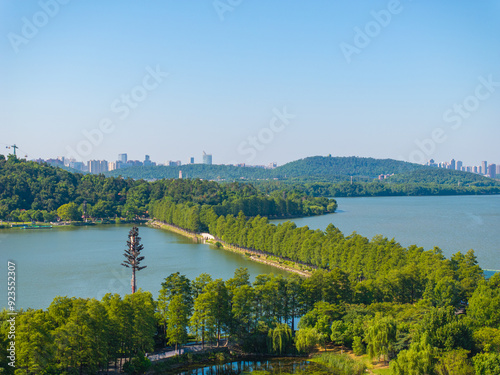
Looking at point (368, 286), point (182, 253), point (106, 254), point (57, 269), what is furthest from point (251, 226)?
point (368, 286)

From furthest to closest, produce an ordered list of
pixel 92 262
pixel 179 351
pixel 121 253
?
pixel 121 253
pixel 92 262
pixel 179 351

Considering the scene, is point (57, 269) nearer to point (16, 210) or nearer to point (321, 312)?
point (321, 312)

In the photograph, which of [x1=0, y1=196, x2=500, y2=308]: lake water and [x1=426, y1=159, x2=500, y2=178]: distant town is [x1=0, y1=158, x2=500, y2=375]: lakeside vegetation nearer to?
[x1=0, y1=196, x2=500, y2=308]: lake water

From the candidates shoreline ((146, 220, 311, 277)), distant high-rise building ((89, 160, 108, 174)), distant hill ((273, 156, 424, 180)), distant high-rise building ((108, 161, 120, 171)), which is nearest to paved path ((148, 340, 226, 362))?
shoreline ((146, 220, 311, 277))

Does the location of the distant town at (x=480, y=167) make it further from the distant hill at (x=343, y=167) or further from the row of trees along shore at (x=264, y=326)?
the row of trees along shore at (x=264, y=326)

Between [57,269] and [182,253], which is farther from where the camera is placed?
[182,253]

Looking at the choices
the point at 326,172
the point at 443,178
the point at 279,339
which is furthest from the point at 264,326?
the point at 326,172

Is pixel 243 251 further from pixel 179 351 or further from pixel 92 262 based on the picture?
pixel 179 351
